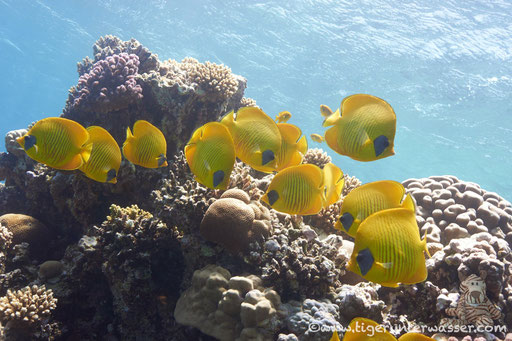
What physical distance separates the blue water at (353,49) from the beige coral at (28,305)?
24.4 metres

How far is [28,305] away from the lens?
3785 millimetres

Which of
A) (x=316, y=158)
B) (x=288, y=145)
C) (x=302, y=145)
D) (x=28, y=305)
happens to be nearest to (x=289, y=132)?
(x=288, y=145)

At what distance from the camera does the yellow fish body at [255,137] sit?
8.14ft

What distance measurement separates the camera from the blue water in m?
21.0

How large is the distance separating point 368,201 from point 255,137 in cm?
109

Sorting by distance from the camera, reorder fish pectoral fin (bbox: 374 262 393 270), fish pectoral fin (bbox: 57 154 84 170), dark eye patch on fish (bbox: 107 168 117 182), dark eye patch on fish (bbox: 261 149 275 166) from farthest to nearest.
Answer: dark eye patch on fish (bbox: 107 168 117 182), fish pectoral fin (bbox: 57 154 84 170), dark eye patch on fish (bbox: 261 149 275 166), fish pectoral fin (bbox: 374 262 393 270)

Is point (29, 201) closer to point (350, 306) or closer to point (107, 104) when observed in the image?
point (107, 104)

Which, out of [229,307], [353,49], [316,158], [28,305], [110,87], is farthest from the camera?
[353,49]

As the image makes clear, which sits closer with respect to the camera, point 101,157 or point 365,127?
point 365,127

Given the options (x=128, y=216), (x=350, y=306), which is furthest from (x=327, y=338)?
(x=128, y=216)

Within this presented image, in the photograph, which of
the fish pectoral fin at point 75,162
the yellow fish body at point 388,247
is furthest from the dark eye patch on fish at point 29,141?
the yellow fish body at point 388,247

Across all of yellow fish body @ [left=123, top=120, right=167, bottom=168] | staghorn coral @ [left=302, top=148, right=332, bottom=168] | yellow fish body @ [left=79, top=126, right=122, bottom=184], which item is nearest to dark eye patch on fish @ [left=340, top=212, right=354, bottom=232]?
yellow fish body @ [left=123, top=120, right=167, bottom=168]

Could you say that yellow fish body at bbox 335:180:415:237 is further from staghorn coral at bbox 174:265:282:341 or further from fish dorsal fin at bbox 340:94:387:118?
staghorn coral at bbox 174:265:282:341

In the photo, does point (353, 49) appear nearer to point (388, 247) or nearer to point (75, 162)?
point (75, 162)
